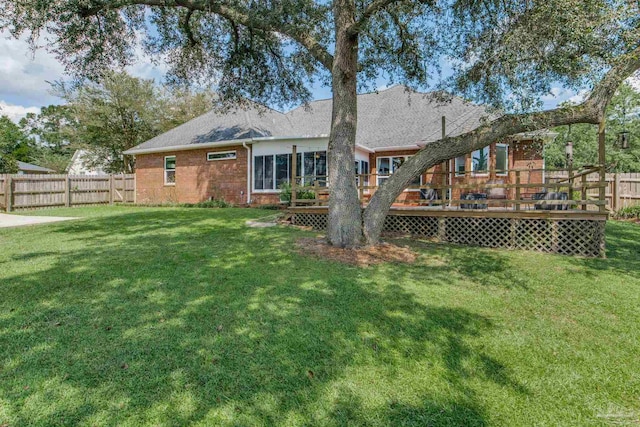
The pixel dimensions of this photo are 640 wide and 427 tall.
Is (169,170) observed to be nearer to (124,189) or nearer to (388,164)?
(124,189)

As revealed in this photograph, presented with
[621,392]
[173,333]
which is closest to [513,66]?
[621,392]

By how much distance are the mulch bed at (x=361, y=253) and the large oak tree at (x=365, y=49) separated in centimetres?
29

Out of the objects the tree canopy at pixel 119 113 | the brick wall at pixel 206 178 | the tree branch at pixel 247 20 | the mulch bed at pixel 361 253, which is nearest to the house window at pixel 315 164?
the brick wall at pixel 206 178

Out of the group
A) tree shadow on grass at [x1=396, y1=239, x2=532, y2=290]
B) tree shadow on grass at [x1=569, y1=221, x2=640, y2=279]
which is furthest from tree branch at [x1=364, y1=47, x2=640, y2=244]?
tree shadow on grass at [x1=569, y1=221, x2=640, y2=279]

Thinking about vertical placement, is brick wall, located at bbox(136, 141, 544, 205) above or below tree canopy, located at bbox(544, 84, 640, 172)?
below

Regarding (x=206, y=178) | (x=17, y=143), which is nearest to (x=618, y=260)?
(x=206, y=178)

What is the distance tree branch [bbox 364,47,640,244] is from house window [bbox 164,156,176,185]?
44.8 ft

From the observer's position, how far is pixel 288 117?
62.5 feet

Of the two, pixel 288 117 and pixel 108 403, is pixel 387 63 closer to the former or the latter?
pixel 108 403

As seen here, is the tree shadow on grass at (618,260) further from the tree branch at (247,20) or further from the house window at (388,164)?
the house window at (388,164)

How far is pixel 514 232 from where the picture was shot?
7.88 metres

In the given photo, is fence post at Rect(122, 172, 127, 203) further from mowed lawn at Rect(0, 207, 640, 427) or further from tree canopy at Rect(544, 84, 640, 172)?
tree canopy at Rect(544, 84, 640, 172)

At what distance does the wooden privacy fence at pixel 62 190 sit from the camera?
14.4 metres

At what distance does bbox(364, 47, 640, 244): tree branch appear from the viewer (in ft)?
18.4
